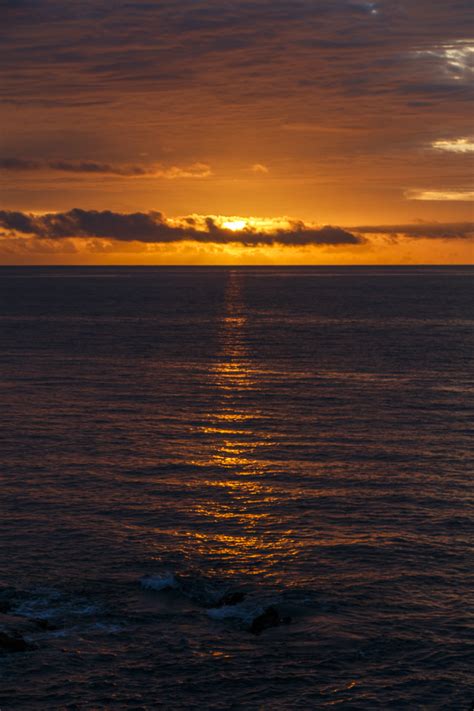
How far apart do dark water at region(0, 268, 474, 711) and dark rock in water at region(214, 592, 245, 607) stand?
0.49 m

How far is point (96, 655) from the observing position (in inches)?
1293

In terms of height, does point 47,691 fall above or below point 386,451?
below

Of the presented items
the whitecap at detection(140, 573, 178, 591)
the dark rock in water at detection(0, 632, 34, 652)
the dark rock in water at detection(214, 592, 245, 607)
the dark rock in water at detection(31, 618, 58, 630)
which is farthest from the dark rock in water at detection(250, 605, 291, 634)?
the dark rock in water at detection(0, 632, 34, 652)

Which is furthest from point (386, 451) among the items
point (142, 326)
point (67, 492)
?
point (142, 326)

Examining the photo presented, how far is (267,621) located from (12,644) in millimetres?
10521

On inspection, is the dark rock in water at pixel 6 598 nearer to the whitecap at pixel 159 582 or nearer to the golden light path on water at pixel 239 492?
the whitecap at pixel 159 582

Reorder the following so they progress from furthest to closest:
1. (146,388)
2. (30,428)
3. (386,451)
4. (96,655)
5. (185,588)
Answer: (146,388) < (30,428) < (386,451) < (185,588) < (96,655)

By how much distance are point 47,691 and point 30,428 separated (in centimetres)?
3821

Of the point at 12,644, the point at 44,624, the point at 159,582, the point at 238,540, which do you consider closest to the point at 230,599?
the point at 159,582

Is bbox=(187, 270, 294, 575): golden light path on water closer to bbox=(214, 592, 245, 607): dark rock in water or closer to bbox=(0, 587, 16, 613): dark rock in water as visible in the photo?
bbox=(214, 592, 245, 607): dark rock in water

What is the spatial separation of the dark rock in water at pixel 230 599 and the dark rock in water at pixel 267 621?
5.02ft

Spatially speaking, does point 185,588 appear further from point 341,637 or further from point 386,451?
point 386,451

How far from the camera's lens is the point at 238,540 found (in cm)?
A: 4397

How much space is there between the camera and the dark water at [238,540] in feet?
103
